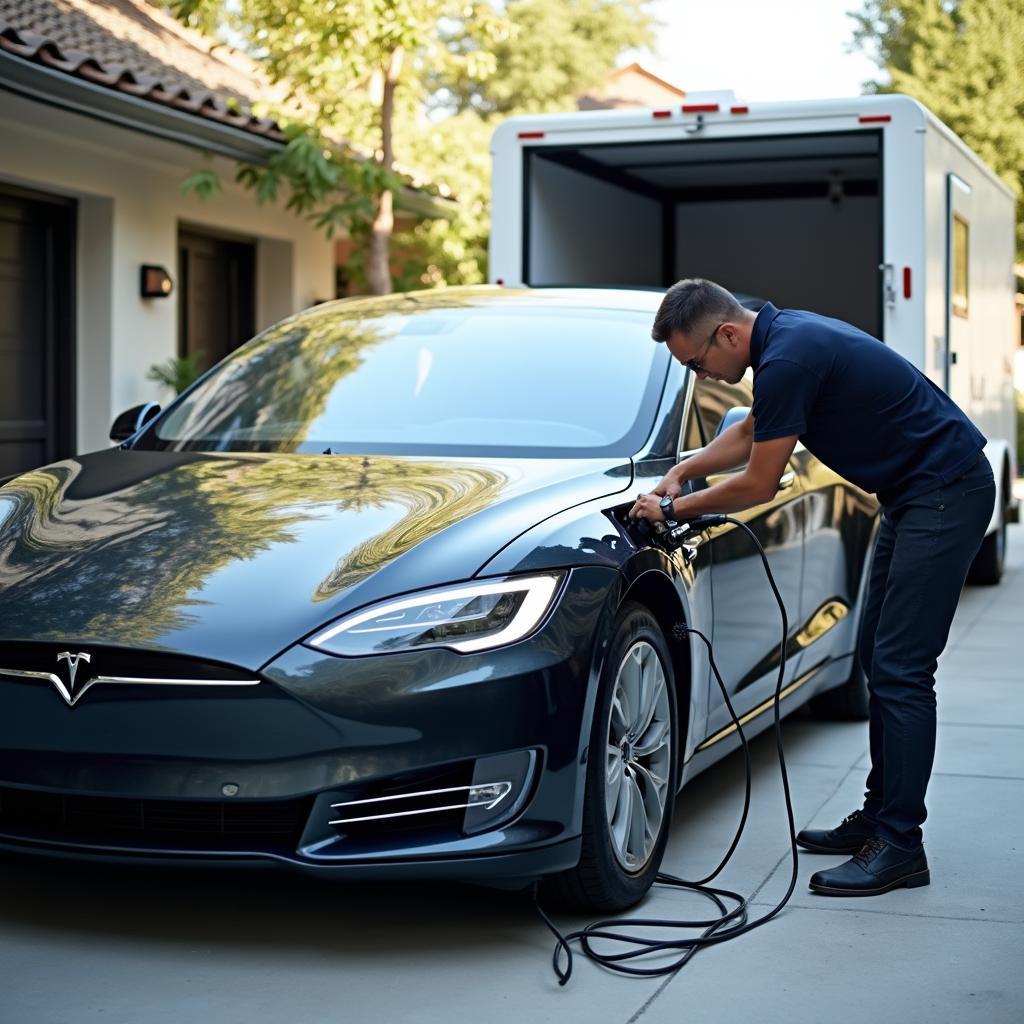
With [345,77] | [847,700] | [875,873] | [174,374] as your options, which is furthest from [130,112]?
[875,873]

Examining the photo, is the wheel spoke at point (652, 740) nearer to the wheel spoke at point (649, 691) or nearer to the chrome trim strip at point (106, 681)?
the wheel spoke at point (649, 691)

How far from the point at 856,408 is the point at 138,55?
1039 cm

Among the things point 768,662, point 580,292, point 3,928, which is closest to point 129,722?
point 3,928

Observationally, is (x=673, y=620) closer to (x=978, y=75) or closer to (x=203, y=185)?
(x=203, y=185)

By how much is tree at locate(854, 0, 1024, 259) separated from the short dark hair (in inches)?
1156

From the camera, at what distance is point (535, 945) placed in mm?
3957

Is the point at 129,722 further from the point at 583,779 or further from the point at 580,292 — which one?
the point at 580,292

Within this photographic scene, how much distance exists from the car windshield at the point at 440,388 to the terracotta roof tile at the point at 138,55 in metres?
3.90

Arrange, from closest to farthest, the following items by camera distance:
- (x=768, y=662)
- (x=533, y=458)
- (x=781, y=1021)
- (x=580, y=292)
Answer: (x=781, y=1021) < (x=533, y=458) < (x=768, y=662) < (x=580, y=292)

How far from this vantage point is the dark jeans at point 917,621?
4.43 m

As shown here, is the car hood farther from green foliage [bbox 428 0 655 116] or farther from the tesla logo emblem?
green foliage [bbox 428 0 655 116]

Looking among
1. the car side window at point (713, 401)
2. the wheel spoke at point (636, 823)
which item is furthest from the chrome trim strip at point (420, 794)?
the car side window at point (713, 401)

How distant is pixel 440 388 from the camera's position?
523cm

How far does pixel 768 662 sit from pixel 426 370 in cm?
139
